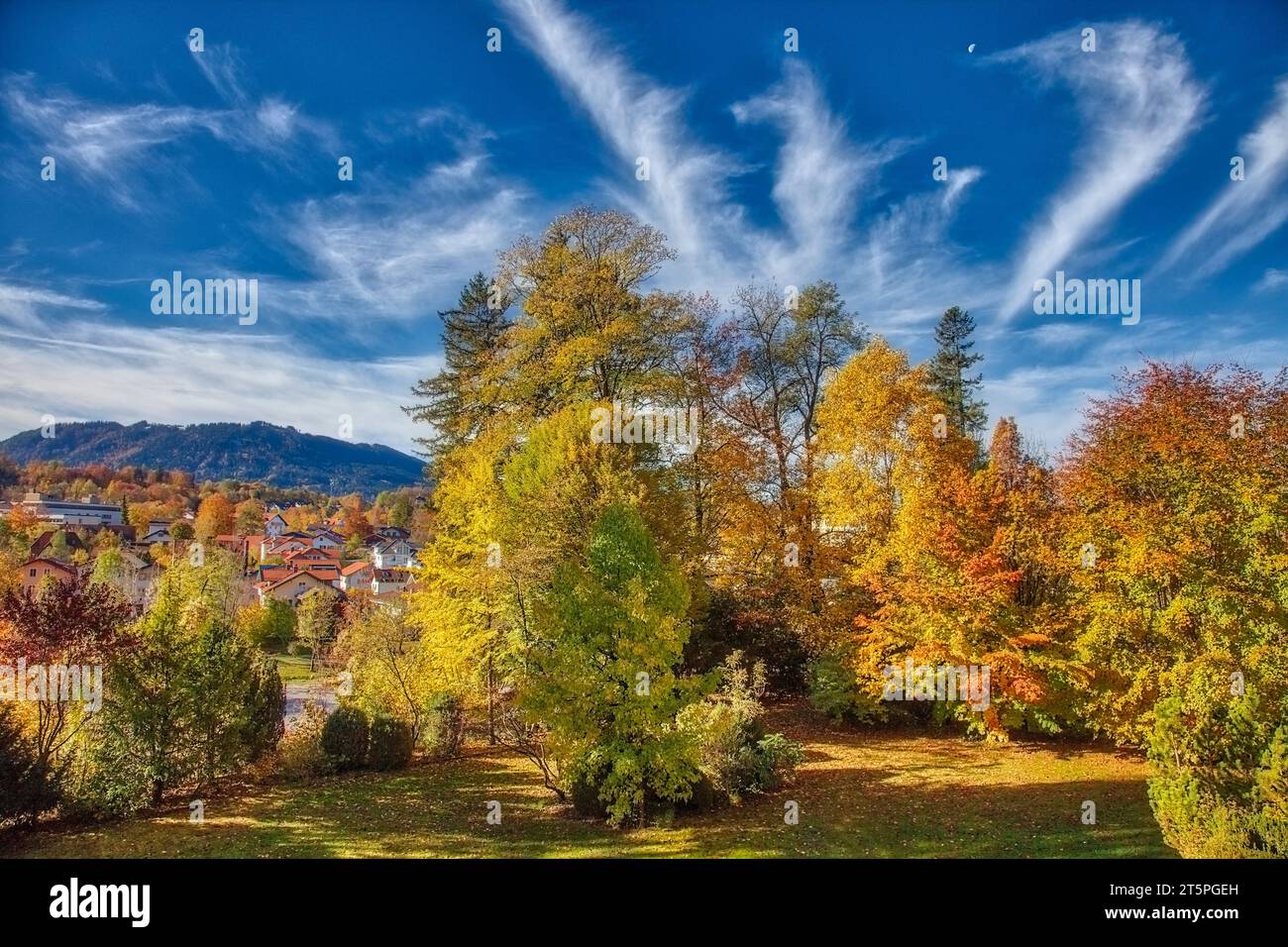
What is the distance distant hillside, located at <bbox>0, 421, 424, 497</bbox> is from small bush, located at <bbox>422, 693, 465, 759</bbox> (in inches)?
564

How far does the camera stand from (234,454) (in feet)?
232

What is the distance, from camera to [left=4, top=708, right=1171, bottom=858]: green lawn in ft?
31.4

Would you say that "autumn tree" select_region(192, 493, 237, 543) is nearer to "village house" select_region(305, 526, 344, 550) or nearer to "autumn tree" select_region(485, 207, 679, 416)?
"village house" select_region(305, 526, 344, 550)

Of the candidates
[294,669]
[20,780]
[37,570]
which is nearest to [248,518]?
[37,570]

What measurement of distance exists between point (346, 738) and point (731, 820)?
9.05 m

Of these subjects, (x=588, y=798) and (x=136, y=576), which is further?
(x=136, y=576)

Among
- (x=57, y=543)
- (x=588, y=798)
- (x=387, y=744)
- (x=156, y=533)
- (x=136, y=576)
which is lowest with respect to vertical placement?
(x=387, y=744)

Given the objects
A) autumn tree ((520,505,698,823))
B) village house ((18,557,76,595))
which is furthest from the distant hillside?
autumn tree ((520,505,698,823))

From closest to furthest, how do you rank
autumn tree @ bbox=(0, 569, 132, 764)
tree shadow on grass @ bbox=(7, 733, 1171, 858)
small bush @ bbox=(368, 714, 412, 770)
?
1. tree shadow on grass @ bbox=(7, 733, 1171, 858)
2. autumn tree @ bbox=(0, 569, 132, 764)
3. small bush @ bbox=(368, 714, 412, 770)

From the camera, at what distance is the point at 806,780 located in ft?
44.0

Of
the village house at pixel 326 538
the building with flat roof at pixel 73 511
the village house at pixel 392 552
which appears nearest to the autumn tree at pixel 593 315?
the building with flat roof at pixel 73 511

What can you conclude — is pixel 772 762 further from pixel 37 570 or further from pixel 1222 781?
pixel 37 570
